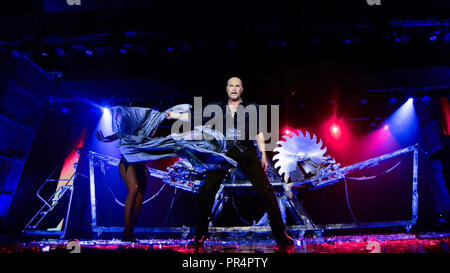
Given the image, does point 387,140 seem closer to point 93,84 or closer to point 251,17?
point 251,17

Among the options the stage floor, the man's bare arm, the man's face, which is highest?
the man's face

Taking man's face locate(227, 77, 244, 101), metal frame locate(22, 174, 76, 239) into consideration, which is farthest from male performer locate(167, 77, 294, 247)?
metal frame locate(22, 174, 76, 239)

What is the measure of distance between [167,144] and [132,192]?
0.79 metres

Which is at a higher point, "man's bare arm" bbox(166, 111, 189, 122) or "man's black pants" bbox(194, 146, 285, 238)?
"man's bare arm" bbox(166, 111, 189, 122)

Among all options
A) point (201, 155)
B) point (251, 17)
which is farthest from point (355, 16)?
point (201, 155)

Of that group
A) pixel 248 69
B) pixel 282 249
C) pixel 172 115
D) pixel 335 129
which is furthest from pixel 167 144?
pixel 335 129

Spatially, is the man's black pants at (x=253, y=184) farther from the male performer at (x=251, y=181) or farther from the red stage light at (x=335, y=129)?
the red stage light at (x=335, y=129)

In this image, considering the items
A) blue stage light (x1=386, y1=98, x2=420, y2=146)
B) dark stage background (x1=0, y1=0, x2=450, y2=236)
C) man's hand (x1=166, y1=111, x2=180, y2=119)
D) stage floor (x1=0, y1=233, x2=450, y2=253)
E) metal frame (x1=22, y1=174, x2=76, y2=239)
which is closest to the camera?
stage floor (x1=0, y1=233, x2=450, y2=253)

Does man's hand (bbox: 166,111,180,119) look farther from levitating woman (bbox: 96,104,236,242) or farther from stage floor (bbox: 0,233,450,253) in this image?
stage floor (bbox: 0,233,450,253)

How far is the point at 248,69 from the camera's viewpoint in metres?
5.39

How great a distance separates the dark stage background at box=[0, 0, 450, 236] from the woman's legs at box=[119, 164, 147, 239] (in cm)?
209

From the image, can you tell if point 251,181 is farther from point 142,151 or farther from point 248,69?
point 248,69

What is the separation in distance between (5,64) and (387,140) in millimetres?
8581

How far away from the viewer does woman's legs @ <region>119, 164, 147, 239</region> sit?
3447 mm
